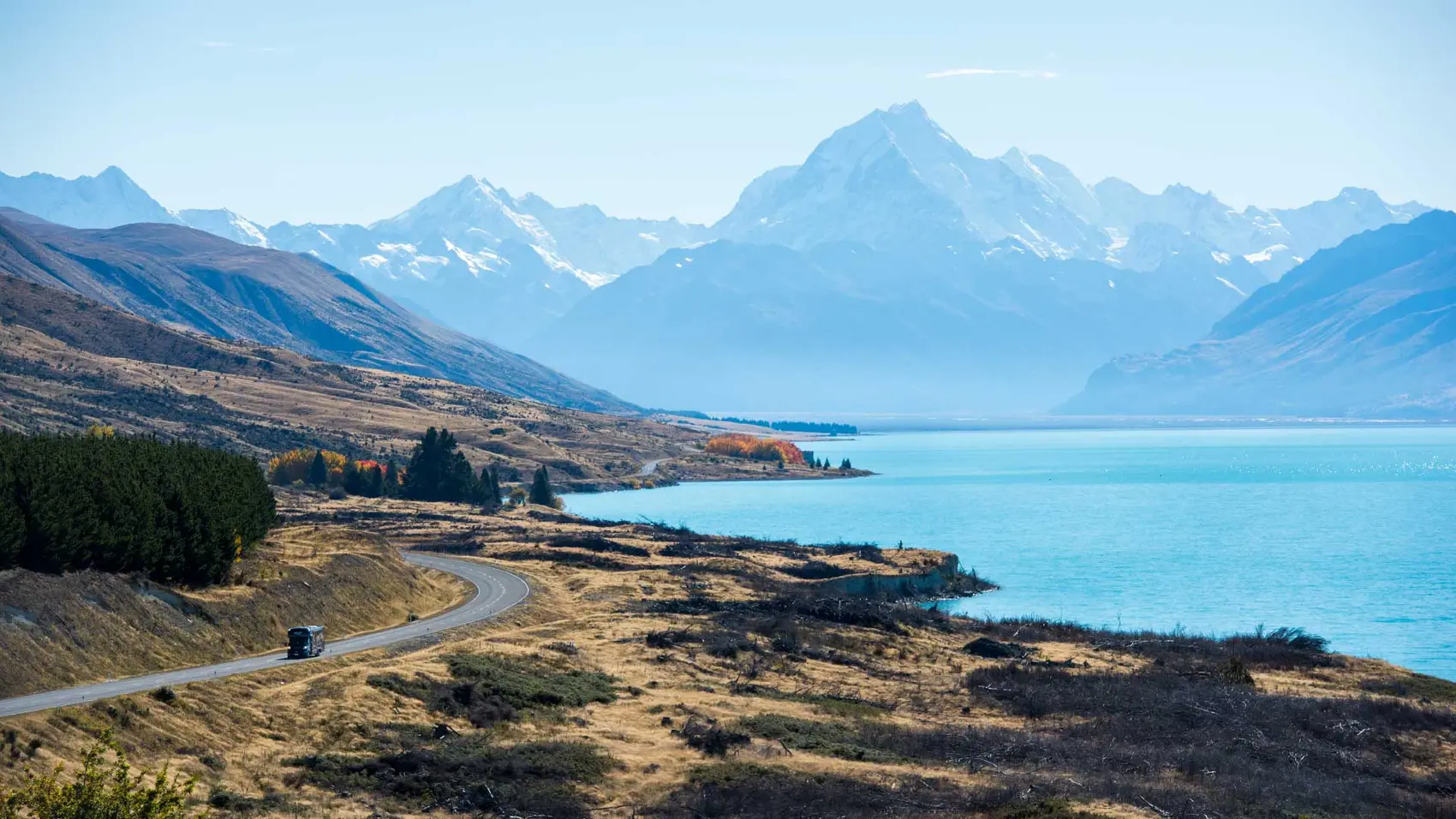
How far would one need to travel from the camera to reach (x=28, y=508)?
54344 mm

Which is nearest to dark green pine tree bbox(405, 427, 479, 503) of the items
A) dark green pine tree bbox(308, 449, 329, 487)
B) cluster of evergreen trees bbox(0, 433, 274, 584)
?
dark green pine tree bbox(308, 449, 329, 487)

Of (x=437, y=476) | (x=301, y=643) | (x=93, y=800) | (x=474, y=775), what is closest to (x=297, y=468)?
(x=437, y=476)

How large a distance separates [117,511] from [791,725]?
2949 cm

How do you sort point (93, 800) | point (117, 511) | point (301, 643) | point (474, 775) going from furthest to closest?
1. point (117, 511)
2. point (301, 643)
3. point (474, 775)
4. point (93, 800)

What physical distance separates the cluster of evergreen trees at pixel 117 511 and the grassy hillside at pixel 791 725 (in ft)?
35.8

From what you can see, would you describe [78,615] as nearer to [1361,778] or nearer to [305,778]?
[305,778]

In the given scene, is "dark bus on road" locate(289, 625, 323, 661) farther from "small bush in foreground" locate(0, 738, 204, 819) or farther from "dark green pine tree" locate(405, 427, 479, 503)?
"dark green pine tree" locate(405, 427, 479, 503)

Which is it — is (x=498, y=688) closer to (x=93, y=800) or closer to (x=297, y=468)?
(x=93, y=800)

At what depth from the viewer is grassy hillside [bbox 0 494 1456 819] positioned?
41812mm

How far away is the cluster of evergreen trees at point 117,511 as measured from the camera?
54656mm

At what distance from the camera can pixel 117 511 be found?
2312 inches

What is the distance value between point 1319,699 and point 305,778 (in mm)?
43798

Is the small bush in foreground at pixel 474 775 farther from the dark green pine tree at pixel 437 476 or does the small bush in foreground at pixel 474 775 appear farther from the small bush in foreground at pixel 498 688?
the dark green pine tree at pixel 437 476

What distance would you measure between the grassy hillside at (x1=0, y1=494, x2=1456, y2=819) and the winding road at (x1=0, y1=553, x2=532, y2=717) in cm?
183
